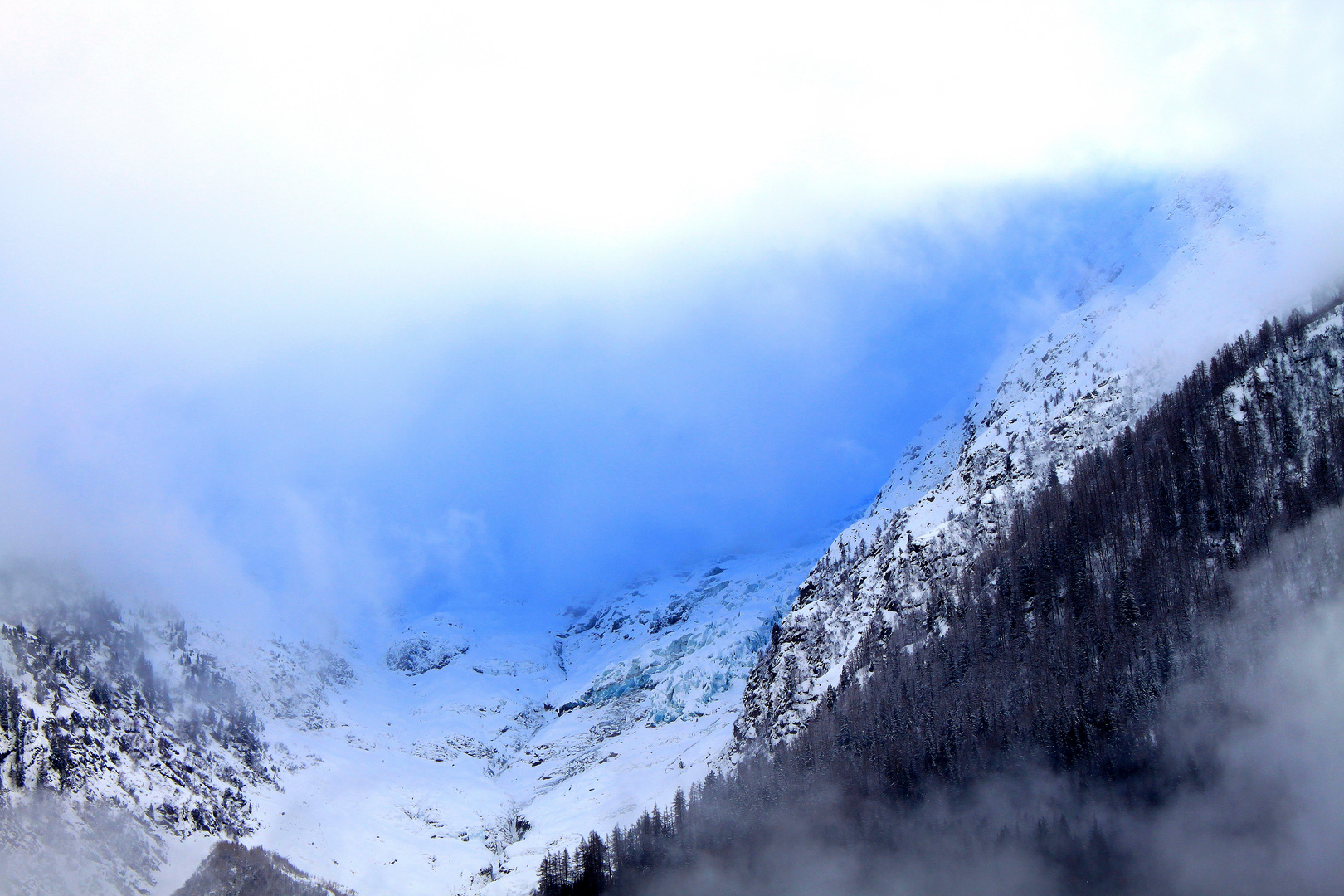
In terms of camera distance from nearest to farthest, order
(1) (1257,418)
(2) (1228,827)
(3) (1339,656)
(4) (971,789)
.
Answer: (2) (1228,827)
(3) (1339,656)
(4) (971,789)
(1) (1257,418)

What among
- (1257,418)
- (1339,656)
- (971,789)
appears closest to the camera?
(1339,656)

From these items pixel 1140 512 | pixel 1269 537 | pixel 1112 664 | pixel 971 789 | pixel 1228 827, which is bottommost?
pixel 1228 827

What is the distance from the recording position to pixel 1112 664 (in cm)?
17088

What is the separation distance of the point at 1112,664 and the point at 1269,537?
107 ft

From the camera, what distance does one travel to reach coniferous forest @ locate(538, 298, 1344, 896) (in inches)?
5910

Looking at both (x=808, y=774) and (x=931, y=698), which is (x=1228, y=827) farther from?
(x=808, y=774)

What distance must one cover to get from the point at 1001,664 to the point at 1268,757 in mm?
52636

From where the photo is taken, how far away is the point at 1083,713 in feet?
538

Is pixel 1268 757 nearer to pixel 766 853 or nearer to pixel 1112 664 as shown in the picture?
pixel 1112 664

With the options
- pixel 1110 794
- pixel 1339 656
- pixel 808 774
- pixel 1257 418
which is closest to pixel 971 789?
pixel 1110 794

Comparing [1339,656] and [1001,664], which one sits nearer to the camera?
[1339,656]

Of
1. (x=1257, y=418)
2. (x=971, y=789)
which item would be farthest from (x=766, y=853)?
(x=1257, y=418)

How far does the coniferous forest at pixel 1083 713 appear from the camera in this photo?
5910 inches

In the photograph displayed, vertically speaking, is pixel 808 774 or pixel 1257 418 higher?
pixel 1257 418
